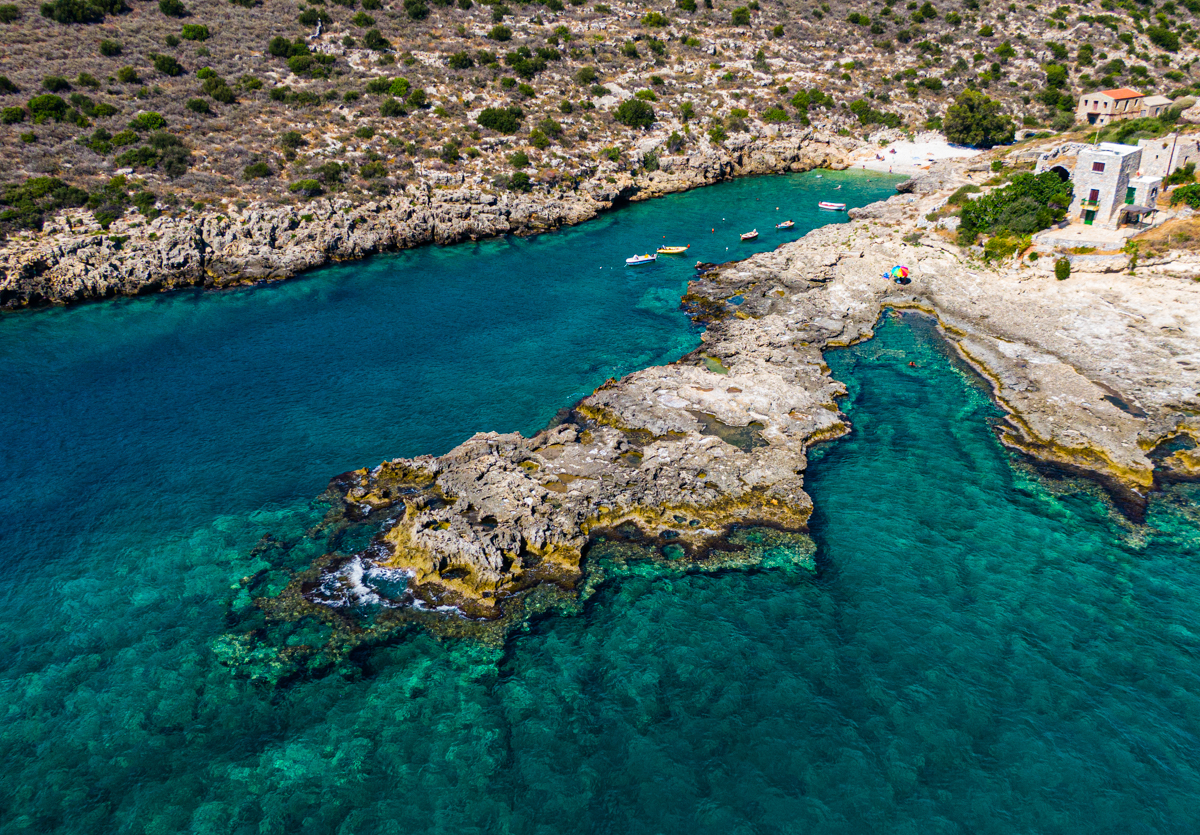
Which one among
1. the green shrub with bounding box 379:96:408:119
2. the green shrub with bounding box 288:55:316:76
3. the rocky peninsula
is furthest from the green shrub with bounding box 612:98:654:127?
the rocky peninsula

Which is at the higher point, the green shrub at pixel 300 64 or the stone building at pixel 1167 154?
the green shrub at pixel 300 64

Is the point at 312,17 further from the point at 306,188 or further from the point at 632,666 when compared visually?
the point at 632,666

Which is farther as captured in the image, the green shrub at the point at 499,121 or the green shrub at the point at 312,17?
the green shrub at the point at 312,17

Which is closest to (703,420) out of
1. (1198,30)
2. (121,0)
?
(121,0)

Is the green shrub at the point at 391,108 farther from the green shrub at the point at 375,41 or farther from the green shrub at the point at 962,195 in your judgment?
the green shrub at the point at 962,195

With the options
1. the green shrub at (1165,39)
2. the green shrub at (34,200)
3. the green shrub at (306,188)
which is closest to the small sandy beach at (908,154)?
the green shrub at (1165,39)

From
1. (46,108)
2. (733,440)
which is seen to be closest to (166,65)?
(46,108)

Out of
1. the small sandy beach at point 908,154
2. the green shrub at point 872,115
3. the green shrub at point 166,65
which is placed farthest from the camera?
the green shrub at point 872,115
